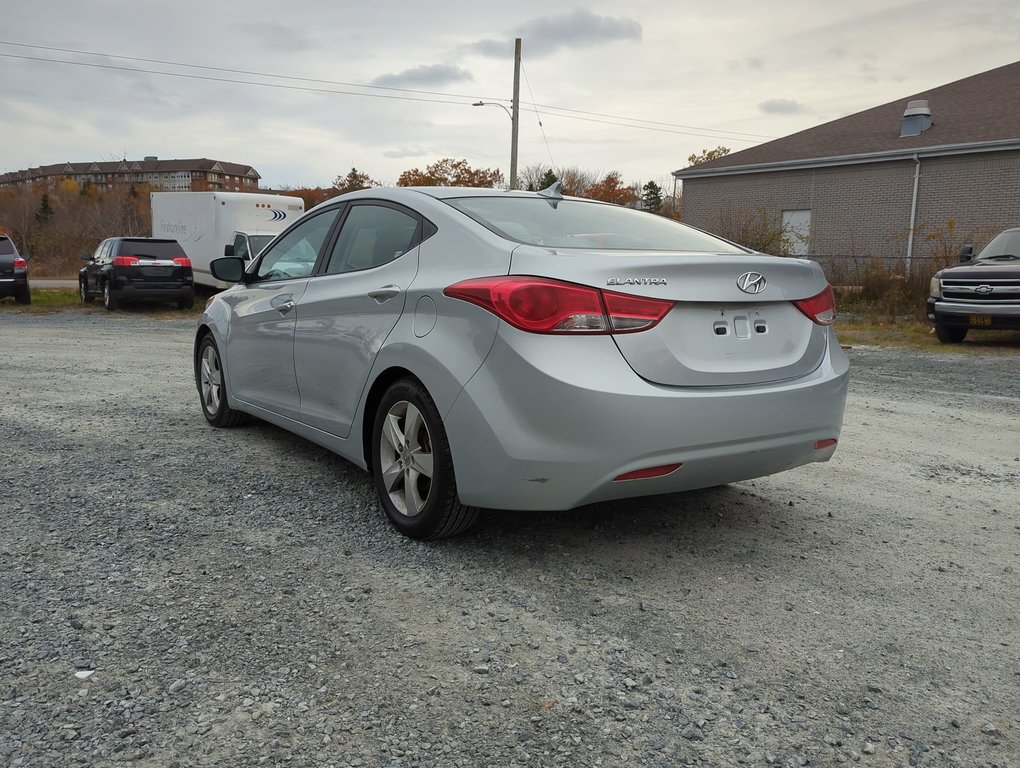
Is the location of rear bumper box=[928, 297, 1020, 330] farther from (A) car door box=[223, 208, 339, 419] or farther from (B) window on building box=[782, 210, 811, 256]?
(B) window on building box=[782, 210, 811, 256]

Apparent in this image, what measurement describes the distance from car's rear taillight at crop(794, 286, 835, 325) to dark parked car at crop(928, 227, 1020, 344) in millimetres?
9754

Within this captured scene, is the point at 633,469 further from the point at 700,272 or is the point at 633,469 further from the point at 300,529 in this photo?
the point at 300,529

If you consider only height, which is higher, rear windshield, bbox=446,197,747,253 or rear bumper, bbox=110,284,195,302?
rear windshield, bbox=446,197,747,253

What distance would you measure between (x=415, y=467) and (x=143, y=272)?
16418mm

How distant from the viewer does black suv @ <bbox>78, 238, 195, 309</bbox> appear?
18.0m

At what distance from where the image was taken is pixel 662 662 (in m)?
2.69

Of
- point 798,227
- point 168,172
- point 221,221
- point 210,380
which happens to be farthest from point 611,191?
point 168,172

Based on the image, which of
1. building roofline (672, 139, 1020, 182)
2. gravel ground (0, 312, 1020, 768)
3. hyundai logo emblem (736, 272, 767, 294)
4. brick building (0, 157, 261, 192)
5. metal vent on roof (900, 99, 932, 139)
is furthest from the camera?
brick building (0, 157, 261, 192)

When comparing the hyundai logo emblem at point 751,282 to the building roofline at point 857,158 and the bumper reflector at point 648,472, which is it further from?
the building roofline at point 857,158

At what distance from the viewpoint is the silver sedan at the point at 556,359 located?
10.3ft

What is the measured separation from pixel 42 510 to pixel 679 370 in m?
3.19

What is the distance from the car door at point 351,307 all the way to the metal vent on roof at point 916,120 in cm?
2614

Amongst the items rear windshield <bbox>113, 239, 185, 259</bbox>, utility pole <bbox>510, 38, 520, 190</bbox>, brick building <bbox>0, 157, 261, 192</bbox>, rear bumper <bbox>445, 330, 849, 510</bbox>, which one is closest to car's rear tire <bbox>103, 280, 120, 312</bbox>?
rear windshield <bbox>113, 239, 185, 259</bbox>

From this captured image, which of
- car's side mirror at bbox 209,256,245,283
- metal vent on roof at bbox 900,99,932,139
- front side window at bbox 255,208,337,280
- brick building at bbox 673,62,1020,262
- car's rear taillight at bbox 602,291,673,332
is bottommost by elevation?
car's rear taillight at bbox 602,291,673,332
